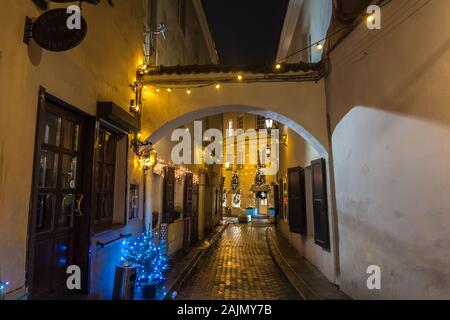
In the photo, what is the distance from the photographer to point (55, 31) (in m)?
3.17

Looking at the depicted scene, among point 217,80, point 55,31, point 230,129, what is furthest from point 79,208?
point 230,129

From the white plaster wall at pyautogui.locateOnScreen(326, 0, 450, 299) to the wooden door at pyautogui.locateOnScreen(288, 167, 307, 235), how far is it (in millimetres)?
3142

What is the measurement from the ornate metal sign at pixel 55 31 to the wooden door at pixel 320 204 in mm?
5307

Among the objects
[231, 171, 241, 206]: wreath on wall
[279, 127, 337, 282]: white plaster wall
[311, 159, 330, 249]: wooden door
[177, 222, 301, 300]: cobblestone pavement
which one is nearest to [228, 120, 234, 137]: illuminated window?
[231, 171, 241, 206]: wreath on wall

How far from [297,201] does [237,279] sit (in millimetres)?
3021

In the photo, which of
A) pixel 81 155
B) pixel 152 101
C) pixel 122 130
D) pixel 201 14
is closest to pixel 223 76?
pixel 152 101

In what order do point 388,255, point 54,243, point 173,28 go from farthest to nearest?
point 173,28, point 388,255, point 54,243

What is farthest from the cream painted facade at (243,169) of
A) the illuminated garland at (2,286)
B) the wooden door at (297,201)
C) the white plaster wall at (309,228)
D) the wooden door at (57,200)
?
the illuminated garland at (2,286)

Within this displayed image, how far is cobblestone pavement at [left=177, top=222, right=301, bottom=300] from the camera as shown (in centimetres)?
656

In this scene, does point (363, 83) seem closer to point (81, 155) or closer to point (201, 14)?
point (81, 155)

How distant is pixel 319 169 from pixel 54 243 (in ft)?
17.2

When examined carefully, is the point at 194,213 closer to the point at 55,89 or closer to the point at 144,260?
the point at 144,260

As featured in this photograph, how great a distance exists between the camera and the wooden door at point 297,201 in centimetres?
927

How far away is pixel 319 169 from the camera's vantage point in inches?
279
